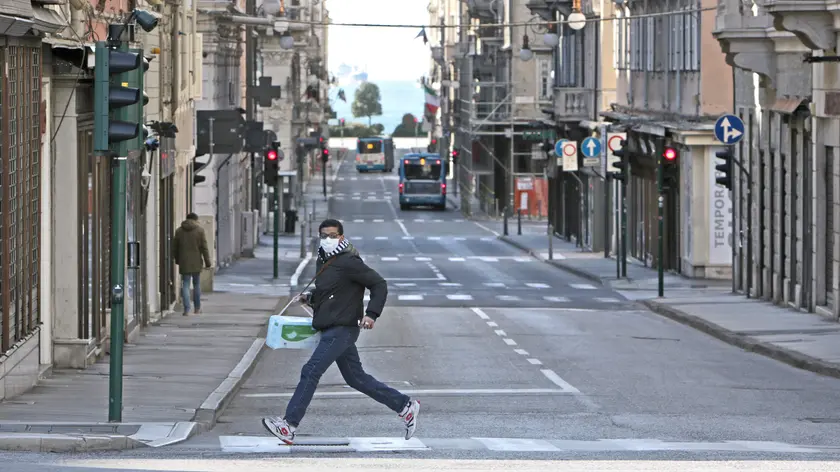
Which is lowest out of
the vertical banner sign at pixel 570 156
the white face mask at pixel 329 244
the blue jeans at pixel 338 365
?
the blue jeans at pixel 338 365

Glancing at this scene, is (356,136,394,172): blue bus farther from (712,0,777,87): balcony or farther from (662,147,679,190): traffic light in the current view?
(712,0,777,87): balcony

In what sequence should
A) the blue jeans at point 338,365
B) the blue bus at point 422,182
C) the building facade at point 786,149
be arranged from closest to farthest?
the blue jeans at point 338,365 < the building facade at point 786,149 < the blue bus at point 422,182

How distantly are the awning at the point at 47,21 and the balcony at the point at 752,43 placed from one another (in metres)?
17.2

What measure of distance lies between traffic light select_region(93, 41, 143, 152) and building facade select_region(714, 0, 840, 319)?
48.8 ft

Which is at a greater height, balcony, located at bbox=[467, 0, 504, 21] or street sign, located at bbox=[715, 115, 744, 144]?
balcony, located at bbox=[467, 0, 504, 21]

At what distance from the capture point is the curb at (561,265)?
45906 millimetres

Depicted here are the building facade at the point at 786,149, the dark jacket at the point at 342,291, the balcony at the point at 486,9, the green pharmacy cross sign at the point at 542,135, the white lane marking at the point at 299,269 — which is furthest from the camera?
the balcony at the point at 486,9

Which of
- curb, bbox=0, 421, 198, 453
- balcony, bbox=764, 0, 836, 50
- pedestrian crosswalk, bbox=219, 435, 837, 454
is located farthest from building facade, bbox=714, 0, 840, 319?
curb, bbox=0, 421, 198, 453

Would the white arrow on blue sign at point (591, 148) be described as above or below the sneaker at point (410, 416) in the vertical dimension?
above

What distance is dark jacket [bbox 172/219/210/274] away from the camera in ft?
101

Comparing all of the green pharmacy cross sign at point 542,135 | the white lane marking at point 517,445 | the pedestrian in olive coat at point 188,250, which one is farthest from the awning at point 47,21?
the green pharmacy cross sign at point 542,135

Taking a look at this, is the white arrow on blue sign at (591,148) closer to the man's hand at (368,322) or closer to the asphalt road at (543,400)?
the asphalt road at (543,400)

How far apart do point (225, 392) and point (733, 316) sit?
1493cm

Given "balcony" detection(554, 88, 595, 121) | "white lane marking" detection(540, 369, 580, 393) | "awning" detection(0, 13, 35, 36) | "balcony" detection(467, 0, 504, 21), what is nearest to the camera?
"awning" detection(0, 13, 35, 36)
